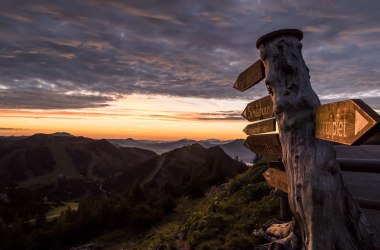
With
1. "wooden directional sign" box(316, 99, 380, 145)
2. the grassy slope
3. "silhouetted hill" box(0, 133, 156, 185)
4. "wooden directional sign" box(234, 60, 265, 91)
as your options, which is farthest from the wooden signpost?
"silhouetted hill" box(0, 133, 156, 185)

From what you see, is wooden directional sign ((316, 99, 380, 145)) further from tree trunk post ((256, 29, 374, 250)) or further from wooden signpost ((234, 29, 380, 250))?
tree trunk post ((256, 29, 374, 250))

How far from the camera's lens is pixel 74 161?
6781 inches

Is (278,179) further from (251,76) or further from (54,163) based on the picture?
(54,163)

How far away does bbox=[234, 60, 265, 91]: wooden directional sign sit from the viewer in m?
4.77

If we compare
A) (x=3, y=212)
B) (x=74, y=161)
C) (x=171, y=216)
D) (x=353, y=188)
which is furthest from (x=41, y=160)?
(x=353, y=188)

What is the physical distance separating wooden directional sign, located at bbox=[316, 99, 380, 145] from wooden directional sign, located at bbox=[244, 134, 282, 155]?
4.13 feet

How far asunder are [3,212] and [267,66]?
56.8m

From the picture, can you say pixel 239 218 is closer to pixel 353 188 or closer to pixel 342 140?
pixel 353 188

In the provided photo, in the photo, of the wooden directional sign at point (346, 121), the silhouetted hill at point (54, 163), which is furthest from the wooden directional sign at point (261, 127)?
the silhouetted hill at point (54, 163)

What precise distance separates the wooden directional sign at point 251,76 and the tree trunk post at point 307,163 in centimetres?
55

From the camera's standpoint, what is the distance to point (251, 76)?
16.9 feet

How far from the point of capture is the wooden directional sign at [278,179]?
15.5ft

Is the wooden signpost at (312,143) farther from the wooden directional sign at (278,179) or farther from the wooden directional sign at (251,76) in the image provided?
the wooden directional sign at (278,179)

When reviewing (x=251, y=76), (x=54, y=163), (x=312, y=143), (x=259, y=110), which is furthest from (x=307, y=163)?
(x=54, y=163)
